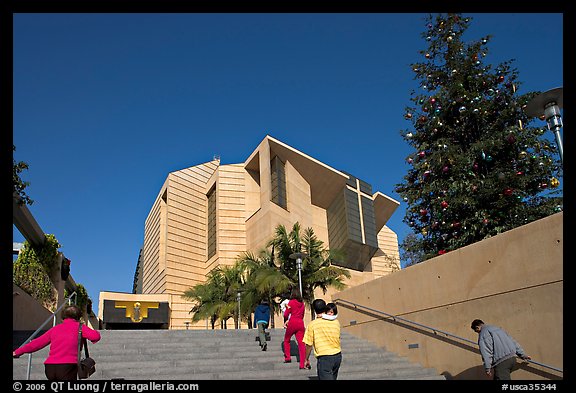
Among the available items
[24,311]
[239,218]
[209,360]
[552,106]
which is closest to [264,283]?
[24,311]

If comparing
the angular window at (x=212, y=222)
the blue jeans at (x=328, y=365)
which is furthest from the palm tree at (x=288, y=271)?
the angular window at (x=212, y=222)

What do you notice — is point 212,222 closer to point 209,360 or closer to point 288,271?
point 288,271

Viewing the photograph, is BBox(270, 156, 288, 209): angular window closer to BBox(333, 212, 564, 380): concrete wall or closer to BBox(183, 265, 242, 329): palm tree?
BBox(183, 265, 242, 329): palm tree

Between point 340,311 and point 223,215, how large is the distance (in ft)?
141

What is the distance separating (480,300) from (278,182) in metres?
42.4

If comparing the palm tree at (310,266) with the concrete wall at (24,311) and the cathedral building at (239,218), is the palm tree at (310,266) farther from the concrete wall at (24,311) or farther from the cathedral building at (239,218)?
the cathedral building at (239,218)

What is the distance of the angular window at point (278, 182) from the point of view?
165 feet

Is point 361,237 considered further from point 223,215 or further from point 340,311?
point 340,311

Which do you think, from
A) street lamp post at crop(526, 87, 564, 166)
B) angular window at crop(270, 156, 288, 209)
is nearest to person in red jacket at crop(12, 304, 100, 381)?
street lamp post at crop(526, 87, 564, 166)

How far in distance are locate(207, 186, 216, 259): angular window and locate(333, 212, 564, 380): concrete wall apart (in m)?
47.6

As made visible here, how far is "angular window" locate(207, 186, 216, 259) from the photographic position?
5855cm

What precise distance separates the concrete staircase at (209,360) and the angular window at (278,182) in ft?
124

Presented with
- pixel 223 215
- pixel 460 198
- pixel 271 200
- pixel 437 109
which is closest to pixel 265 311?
pixel 460 198

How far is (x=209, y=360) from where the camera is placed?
367 inches
